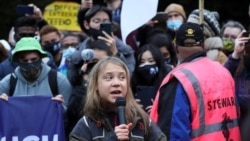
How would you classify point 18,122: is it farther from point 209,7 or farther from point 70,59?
point 209,7

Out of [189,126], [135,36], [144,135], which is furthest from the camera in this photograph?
[135,36]

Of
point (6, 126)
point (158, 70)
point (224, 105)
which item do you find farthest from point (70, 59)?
point (224, 105)

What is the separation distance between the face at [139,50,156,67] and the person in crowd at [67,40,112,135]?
17.5 inches

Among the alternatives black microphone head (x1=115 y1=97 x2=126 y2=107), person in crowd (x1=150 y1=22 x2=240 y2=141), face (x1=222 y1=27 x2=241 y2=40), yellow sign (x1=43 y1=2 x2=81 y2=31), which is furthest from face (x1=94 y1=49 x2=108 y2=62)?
yellow sign (x1=43 y1=2 x2=81 y2=31)

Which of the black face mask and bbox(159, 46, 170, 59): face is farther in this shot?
bbox(159, 46, 170, 59): face

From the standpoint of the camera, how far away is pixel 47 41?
43.0ft

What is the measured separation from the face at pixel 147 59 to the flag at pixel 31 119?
4.82ft

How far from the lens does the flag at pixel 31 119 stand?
9.91 metres

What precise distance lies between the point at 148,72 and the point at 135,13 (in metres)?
0.94

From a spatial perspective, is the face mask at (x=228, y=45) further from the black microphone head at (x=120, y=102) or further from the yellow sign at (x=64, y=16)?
the black microphone head at (x=120, y=102)

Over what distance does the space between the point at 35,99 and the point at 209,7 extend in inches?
416

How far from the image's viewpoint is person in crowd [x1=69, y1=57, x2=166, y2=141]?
26.8 ft

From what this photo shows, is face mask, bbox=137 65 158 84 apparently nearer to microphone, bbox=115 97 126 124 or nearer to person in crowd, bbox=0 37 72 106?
person in crowd, bbox=0 37 72 106

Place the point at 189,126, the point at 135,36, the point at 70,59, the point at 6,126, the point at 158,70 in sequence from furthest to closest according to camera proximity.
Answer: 1. the point at 135,36
2. the point at 70,59
3. the point at 158,70
4. the point at 6,126
5. the point at 189,126
